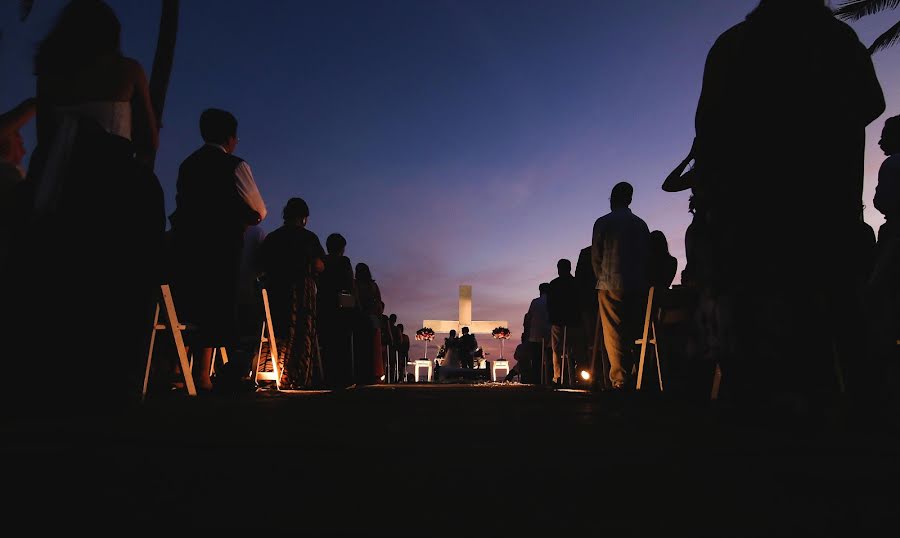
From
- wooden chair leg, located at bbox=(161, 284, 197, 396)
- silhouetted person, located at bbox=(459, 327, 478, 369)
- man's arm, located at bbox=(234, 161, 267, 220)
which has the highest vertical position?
man's arm, located at bbox=(234, 161, 267, 220)

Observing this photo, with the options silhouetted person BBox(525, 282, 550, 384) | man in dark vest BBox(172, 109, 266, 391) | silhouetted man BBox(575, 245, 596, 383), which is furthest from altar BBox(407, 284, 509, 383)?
man in dark vest BBox(172, 109, 266, 391)

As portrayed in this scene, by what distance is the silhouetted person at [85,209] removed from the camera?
6.00ft

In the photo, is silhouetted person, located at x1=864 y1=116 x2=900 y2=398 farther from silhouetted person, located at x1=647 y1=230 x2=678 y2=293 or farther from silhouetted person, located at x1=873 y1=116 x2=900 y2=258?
silhouetted person, located at x1=647 y1=230 x2=678 y2=293

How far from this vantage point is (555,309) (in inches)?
234

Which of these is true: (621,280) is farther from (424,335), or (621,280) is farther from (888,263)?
(424,335)

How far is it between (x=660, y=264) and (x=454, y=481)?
391 cm

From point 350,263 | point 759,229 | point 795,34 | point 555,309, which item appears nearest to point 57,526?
point 759,229

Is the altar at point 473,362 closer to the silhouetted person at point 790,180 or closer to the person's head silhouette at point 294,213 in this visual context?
the person's head silhouette at point 294,213

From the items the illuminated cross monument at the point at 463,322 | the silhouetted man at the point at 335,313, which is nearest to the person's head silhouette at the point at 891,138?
the silhouetted man at the point at 335,313

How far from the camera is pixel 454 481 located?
751 millimetres

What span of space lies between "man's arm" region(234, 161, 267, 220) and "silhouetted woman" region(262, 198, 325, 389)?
2.50 feet

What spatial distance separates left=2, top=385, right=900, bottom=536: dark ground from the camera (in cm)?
55

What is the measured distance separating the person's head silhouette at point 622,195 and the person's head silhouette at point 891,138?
196cm

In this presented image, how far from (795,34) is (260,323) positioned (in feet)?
11.4
